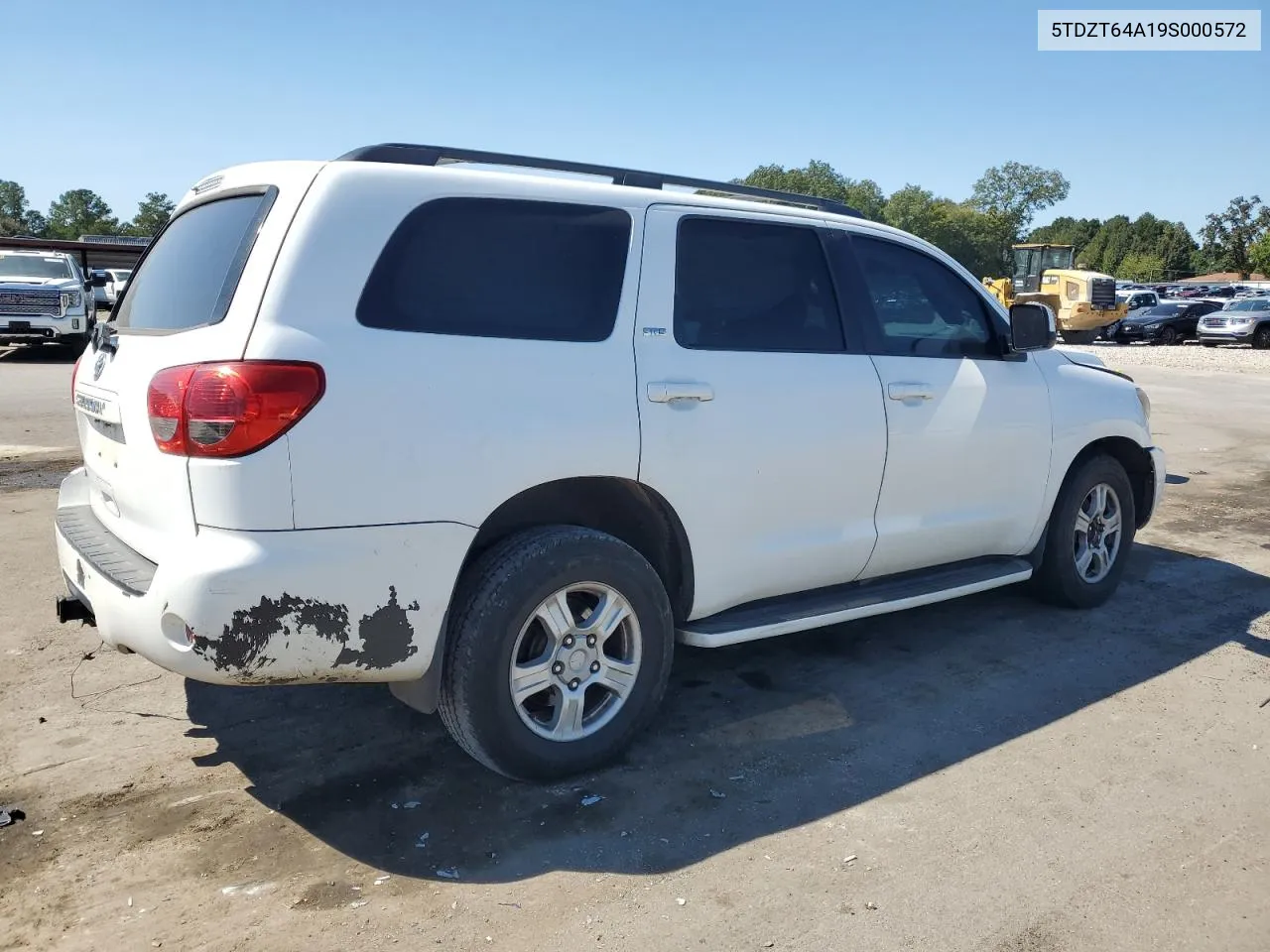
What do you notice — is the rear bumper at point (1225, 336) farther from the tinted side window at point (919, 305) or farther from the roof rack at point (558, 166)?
the roof rack at point (558, 166)

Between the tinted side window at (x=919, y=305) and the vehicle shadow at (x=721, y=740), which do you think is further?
the tinted side window at (x=919, y=305)

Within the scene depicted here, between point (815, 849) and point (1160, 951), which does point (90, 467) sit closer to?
point (815, 849)

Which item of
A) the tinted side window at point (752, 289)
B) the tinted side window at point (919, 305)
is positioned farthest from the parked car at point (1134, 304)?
the tinted side window at point (752, 289)

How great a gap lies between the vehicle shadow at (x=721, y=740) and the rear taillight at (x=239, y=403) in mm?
1242

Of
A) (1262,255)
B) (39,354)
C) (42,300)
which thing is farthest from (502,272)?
(1262,255)

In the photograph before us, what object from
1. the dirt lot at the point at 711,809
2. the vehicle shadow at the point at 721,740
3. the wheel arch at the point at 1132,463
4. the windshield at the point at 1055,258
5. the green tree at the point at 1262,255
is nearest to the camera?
the dirt lot at the point at 711,809

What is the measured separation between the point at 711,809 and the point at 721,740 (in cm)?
52

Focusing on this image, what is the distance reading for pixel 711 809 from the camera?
329cm

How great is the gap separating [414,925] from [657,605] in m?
1.31

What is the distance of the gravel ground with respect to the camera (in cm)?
2330

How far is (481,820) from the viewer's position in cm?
319

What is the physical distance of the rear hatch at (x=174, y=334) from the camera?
Result: 9.48 ft

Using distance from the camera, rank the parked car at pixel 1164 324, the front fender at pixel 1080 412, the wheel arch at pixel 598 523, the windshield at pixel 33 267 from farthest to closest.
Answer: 1. the parked car at pixel 1164 324
2. the windshield at pixel 33 267
3. the front fender at pixel 1080 412
4. the wheel arch at pixel 598 523

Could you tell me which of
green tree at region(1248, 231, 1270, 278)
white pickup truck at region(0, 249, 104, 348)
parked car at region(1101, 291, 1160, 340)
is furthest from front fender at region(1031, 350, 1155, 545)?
green tree at region(1248, 231, 1270, 278)
